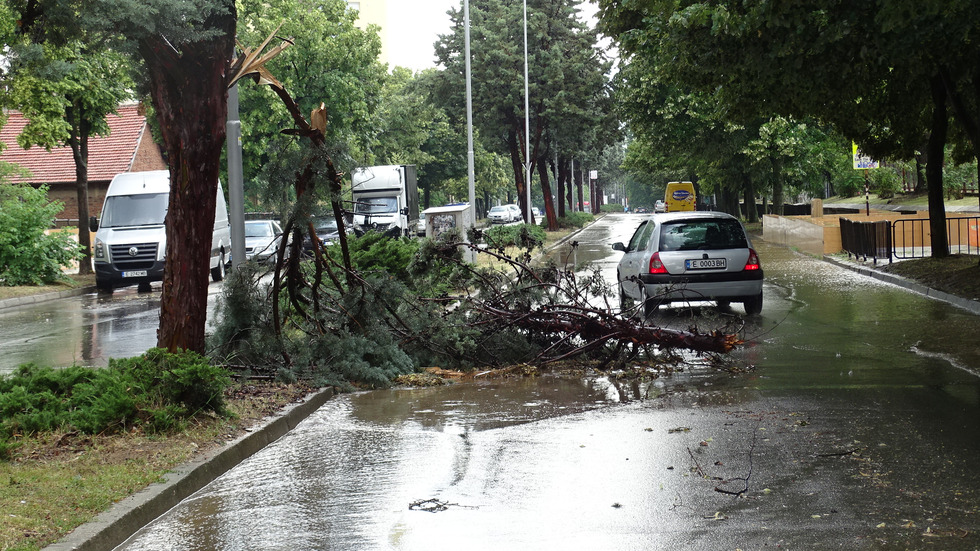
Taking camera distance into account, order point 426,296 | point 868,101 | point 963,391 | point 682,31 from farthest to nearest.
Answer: point 868,101
point 682,31
point 426,296
point 963,391

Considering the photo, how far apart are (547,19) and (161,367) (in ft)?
139

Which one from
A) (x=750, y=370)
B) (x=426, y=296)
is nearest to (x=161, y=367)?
(x=426, y=296)

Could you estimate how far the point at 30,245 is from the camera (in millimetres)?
24500

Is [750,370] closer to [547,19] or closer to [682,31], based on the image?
[682,31]

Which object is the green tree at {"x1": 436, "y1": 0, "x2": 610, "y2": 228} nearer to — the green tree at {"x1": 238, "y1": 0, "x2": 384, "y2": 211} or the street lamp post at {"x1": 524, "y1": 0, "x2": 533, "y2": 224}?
the street lamp post at {"x1": 524, "y1": 0, "x2": 533, "y2": 224}

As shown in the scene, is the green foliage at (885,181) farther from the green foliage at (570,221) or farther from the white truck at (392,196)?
the white truck at (392,196)

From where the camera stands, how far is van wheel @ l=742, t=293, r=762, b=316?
49.2ft

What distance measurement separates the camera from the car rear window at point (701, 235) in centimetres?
1468

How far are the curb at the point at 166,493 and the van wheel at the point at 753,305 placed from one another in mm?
8779

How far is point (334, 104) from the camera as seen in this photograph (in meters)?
40.2

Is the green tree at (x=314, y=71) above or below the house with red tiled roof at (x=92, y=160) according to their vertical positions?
above

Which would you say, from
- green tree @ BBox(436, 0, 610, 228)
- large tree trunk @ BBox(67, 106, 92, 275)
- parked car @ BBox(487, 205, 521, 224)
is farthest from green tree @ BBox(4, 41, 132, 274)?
parked car @ BBox(487, 205, 521, 224)

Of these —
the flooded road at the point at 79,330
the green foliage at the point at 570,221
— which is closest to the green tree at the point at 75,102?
the flooded road at the point at 79,330

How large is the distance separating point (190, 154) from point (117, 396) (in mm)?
2194
